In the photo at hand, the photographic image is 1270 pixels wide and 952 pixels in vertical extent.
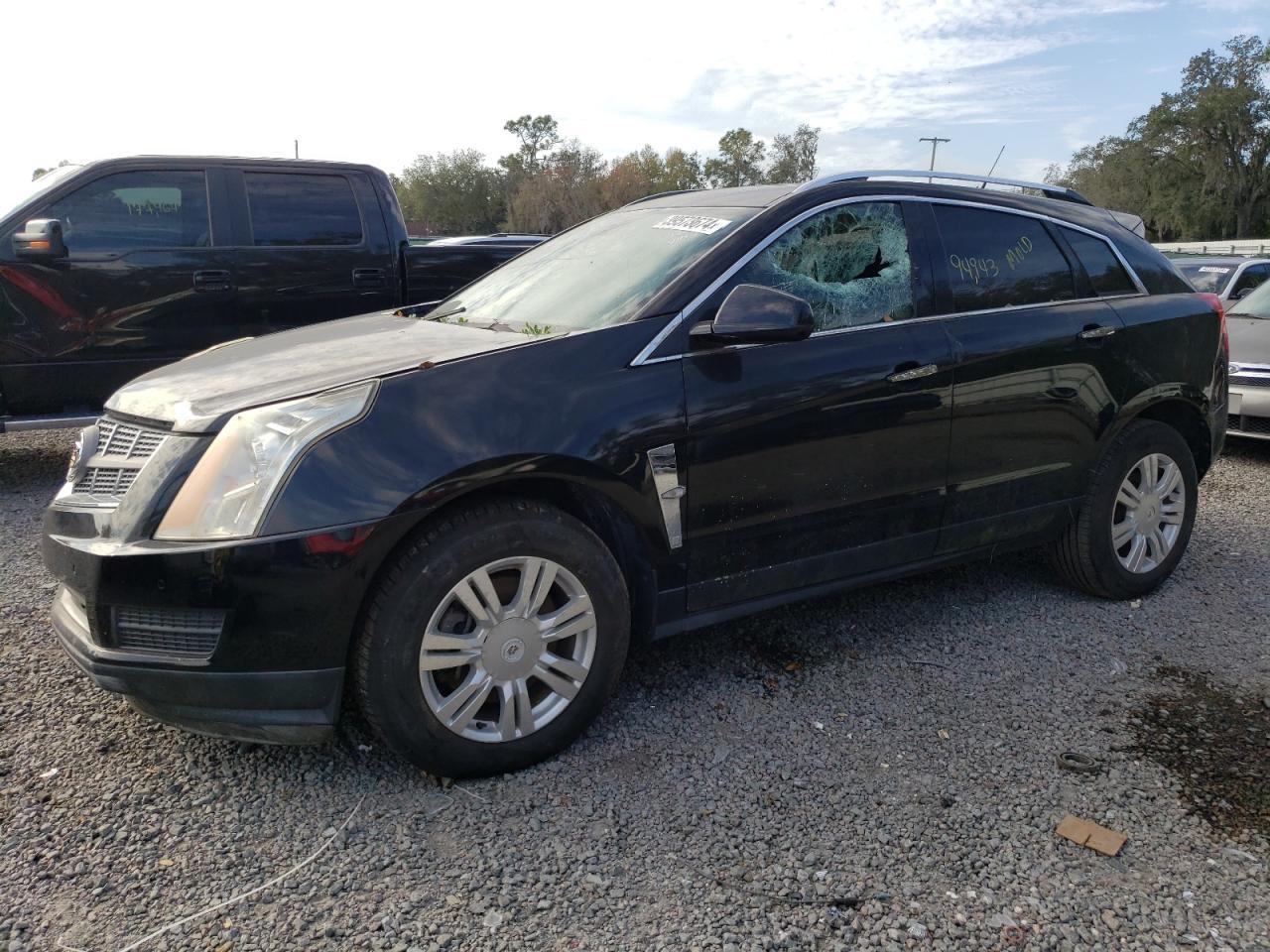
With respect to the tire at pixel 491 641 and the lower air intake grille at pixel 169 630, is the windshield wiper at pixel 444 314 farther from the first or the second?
the lower air intake grille at pixel 169 630

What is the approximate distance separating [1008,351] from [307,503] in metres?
2.71

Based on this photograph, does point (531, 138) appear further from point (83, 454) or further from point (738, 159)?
point (83, 454)

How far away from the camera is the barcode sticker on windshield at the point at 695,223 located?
3428 mm

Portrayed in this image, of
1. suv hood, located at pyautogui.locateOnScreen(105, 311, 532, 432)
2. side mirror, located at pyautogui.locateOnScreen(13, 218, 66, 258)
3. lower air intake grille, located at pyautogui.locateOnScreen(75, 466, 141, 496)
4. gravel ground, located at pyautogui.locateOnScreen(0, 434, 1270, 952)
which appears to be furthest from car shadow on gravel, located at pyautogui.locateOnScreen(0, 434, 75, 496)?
lower air intake grille, located at pyautogui.locateOnScreen(75, 466, 141, 496)

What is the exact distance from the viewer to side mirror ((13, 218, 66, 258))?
5.88m

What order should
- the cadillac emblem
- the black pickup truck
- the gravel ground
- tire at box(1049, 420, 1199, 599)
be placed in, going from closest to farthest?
the gravel ground
the cadillac emblem
tire at box(1049, 420, 1199, 599)
the black pickup truck

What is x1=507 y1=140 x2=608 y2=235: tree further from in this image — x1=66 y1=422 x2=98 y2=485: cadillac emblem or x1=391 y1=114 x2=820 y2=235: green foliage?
x1=66 y1=422 x2=98 y2=485: cadillac emblem

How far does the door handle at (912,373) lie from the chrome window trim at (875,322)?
0.18 meters

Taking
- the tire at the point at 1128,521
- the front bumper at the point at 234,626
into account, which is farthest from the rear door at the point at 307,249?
the tire at the point at 1128,521

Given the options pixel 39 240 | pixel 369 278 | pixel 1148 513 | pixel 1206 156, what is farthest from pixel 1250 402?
pixel 1206 156

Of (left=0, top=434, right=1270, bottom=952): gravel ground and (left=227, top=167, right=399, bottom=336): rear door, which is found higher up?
(left=227, top=167, right=399, bottom=336): rear door

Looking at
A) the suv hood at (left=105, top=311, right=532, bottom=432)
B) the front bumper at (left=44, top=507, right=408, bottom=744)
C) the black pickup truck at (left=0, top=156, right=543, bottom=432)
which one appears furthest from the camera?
the black pickup truck at (left=0, top=156, right=543, bottom=432)

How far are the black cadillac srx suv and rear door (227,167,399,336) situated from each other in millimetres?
2956

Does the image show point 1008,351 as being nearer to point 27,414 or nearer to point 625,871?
point 625,871
